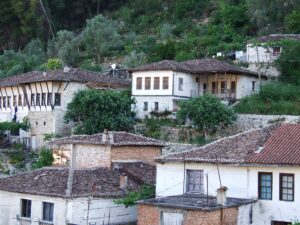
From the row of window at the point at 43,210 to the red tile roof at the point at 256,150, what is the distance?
18.8ft

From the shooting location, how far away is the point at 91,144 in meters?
36.5

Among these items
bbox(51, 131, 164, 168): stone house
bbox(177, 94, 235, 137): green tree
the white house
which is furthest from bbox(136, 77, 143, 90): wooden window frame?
bbox(51, 131, 164, 168): stone house

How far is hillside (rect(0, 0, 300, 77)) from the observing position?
73188mm

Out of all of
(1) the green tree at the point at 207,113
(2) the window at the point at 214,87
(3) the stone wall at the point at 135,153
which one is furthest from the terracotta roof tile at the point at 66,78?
(3) the stone wall at the point at 135,153

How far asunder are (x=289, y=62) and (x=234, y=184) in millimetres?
29683

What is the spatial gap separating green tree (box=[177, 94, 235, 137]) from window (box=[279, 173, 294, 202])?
1932 cm

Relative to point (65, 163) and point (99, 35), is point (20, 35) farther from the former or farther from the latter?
point (65, 163)

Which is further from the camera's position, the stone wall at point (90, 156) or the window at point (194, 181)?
the stone wall at point (90, 156)

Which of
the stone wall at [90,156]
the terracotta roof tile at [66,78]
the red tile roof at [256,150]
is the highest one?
the terracotta roof tile at [66,78]

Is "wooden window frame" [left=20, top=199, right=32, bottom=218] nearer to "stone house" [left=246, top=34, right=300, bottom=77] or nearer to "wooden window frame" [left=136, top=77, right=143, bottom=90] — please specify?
"wooden window frame" [left=136, top=77, right=143, bottom=90]

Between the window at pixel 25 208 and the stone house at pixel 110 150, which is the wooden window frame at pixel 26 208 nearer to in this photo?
the window at pixel 25 208

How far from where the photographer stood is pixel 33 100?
58562 mm

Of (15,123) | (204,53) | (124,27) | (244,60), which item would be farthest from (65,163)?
(124,27)

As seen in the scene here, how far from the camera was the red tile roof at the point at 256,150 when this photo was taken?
28.2 m
